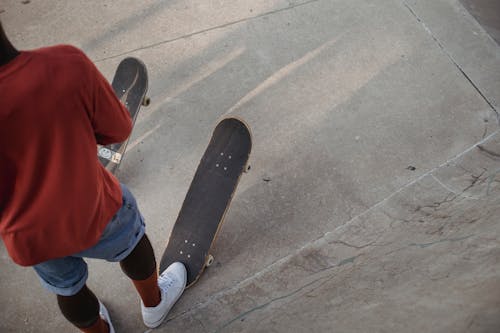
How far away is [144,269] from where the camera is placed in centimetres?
206

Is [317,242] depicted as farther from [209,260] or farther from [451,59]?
[451,59]

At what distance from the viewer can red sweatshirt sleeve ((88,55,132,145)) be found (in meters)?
1.38

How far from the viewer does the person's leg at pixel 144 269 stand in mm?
1973

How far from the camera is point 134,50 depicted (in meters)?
3.58

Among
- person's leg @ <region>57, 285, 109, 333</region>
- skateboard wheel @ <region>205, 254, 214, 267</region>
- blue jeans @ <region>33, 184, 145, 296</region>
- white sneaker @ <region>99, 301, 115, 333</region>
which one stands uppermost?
blue jeans @ <region>33, 184, 145, 296</region>

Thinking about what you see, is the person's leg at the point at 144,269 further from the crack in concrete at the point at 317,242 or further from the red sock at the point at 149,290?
the crack in concrete at the point at 317,242

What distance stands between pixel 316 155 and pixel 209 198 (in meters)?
0.80

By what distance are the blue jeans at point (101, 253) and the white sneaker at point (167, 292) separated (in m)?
0.56

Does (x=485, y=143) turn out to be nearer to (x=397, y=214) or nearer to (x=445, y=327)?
(x=397, y=214)

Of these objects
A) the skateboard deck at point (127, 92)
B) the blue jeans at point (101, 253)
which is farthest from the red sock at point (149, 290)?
the skateboard deck at point (127, 92)

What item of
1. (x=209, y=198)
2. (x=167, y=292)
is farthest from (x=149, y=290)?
(x=209, y=198)

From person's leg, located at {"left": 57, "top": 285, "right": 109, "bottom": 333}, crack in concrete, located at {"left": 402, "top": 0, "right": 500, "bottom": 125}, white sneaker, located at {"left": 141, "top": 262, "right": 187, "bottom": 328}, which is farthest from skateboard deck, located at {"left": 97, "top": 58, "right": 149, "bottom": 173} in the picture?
crack in concrete, located at {"left": 402, "top": 0, "right": 500, "bottom": 125}

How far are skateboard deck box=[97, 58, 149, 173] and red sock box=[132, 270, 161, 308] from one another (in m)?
0.91

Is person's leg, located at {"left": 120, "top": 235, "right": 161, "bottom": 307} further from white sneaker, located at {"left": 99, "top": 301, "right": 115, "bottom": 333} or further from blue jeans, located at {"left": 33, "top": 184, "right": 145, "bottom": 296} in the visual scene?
white sneaker, located at {"left": 99, "top": 301, "right": 115, "bottom": 333}
